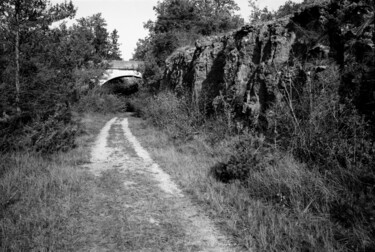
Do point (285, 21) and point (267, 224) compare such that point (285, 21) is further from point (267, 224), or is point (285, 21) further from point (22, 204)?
point (22, 204)

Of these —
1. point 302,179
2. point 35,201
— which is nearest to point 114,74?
point 35,201

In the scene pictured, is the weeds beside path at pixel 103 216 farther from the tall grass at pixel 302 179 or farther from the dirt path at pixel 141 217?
the tall grass at pixel 302 179

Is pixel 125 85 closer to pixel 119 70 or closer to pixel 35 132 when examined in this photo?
pixel 119 70

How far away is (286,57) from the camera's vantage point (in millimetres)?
7633

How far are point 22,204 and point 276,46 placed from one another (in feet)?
25.7

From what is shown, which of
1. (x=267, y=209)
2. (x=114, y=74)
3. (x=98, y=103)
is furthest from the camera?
(x=114, y=74)

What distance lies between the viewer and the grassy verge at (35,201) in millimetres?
3506

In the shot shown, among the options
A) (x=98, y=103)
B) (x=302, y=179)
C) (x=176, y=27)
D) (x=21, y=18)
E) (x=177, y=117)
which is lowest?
(x=302, y=179)

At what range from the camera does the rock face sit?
4945mm

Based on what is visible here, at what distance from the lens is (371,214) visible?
132 inches

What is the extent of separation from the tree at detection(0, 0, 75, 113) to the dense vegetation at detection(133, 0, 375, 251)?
26.1 ft

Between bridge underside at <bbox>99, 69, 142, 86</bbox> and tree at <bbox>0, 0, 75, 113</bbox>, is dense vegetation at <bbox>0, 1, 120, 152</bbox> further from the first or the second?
bridge underside at <bbox>99, 69, 142, 86</bbox>

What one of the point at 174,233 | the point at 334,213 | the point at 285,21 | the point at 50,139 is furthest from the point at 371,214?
the point at 50,139

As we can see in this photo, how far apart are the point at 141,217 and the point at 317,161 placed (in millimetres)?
3657
